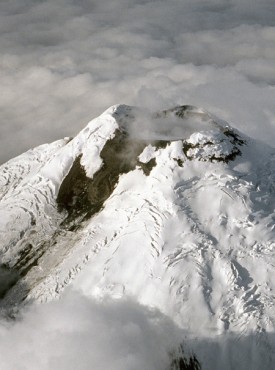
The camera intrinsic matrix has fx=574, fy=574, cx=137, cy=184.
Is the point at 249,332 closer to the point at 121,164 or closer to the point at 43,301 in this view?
the point at 43,301

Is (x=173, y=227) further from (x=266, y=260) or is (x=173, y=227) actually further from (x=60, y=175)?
(x=60, y=175)

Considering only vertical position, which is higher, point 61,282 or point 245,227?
point 245,227

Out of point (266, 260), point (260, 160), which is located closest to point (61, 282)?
point (266, 260)

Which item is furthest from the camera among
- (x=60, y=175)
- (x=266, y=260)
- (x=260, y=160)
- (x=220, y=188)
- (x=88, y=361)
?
(x=60, y=175)

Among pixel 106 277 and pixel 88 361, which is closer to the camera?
pixel 88 361

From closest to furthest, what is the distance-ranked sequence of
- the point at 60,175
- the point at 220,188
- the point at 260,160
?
the point at 220,188 → the point at 260,160 → the point at 60,175

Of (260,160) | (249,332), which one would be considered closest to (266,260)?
(249,332)
